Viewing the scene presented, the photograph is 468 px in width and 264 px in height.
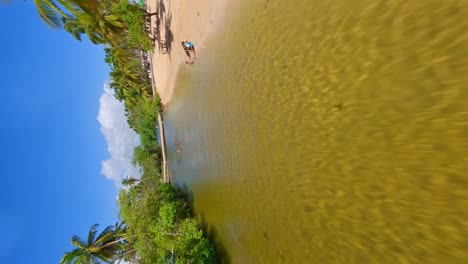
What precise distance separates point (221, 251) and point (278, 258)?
159 inches

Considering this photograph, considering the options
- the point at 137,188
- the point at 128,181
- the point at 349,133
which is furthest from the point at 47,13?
the point at 128,181

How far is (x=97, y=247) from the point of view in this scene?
20.2 meters

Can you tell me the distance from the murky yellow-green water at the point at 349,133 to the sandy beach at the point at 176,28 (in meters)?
3.65

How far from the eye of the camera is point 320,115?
596cm

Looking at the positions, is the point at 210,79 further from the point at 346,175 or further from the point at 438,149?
the point at 438,149

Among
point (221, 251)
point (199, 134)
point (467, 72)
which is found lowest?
point (221, 251)

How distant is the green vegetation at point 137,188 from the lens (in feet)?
36.8

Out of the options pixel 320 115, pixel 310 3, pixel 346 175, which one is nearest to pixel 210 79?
pixel 310 3

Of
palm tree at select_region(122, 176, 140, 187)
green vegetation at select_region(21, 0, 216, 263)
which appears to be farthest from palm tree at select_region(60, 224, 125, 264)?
palm tree at select_region(122, 176, 140, 187)

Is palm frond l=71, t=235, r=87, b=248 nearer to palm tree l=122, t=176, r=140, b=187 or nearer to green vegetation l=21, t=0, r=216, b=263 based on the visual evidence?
green vegetation l=21, t=0, r=216, b=263

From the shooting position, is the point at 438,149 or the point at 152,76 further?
the point at 152,76

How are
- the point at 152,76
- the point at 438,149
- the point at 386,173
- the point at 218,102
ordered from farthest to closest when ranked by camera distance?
the point at 152,76, the point at 218,102, the point at 386,173, the point at 438,149

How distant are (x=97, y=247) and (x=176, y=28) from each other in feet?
51.3

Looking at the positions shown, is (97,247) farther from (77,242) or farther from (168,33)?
(168,33)
